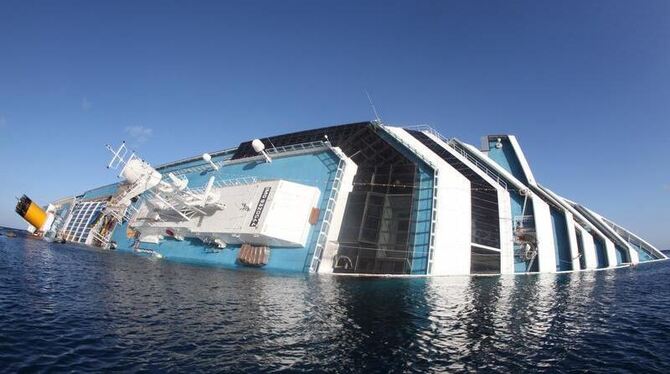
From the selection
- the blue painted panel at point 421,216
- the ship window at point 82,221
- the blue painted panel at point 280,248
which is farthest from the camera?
the ship window at point 82,221

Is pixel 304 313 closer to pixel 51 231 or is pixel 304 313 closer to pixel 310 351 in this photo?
pixel 310 351

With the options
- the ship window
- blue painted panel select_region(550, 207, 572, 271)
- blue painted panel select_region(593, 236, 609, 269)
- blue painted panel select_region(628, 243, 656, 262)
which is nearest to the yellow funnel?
the ship window

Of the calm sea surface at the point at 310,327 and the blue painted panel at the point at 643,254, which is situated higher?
the blue painted panel at the point at 643,254

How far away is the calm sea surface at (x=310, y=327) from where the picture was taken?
10.8m

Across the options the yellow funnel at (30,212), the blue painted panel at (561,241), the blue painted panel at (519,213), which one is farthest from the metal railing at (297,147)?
the yellow funnel at (30,212)

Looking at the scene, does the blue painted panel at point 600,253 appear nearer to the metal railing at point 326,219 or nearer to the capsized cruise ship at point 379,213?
the capsized cruise ship at point 379,213

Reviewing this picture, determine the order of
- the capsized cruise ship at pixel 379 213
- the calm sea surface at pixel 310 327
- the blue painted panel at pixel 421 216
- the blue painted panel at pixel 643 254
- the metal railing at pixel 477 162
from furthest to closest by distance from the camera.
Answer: the blue painted panel at pixel 643 254
the metal railing at pixel 477 162
the capsized cruise ship at pixel 379 213
the blue painted panel at pixel 421 216
the calm sea surface at pixel 310 327

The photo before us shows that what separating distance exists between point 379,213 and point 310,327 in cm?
2514

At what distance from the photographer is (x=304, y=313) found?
55.8 feet

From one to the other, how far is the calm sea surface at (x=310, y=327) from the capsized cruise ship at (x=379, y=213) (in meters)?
11.3

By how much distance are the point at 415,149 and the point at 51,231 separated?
318 ft

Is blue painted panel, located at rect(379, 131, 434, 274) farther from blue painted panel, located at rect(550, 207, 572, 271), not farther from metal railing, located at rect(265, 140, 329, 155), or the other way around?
blue painted panel, located at rect(550, 207, 572, 271)

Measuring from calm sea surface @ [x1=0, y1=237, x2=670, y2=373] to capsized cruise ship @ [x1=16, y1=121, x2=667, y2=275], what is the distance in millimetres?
11347

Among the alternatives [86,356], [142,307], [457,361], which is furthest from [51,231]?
[457,361]
